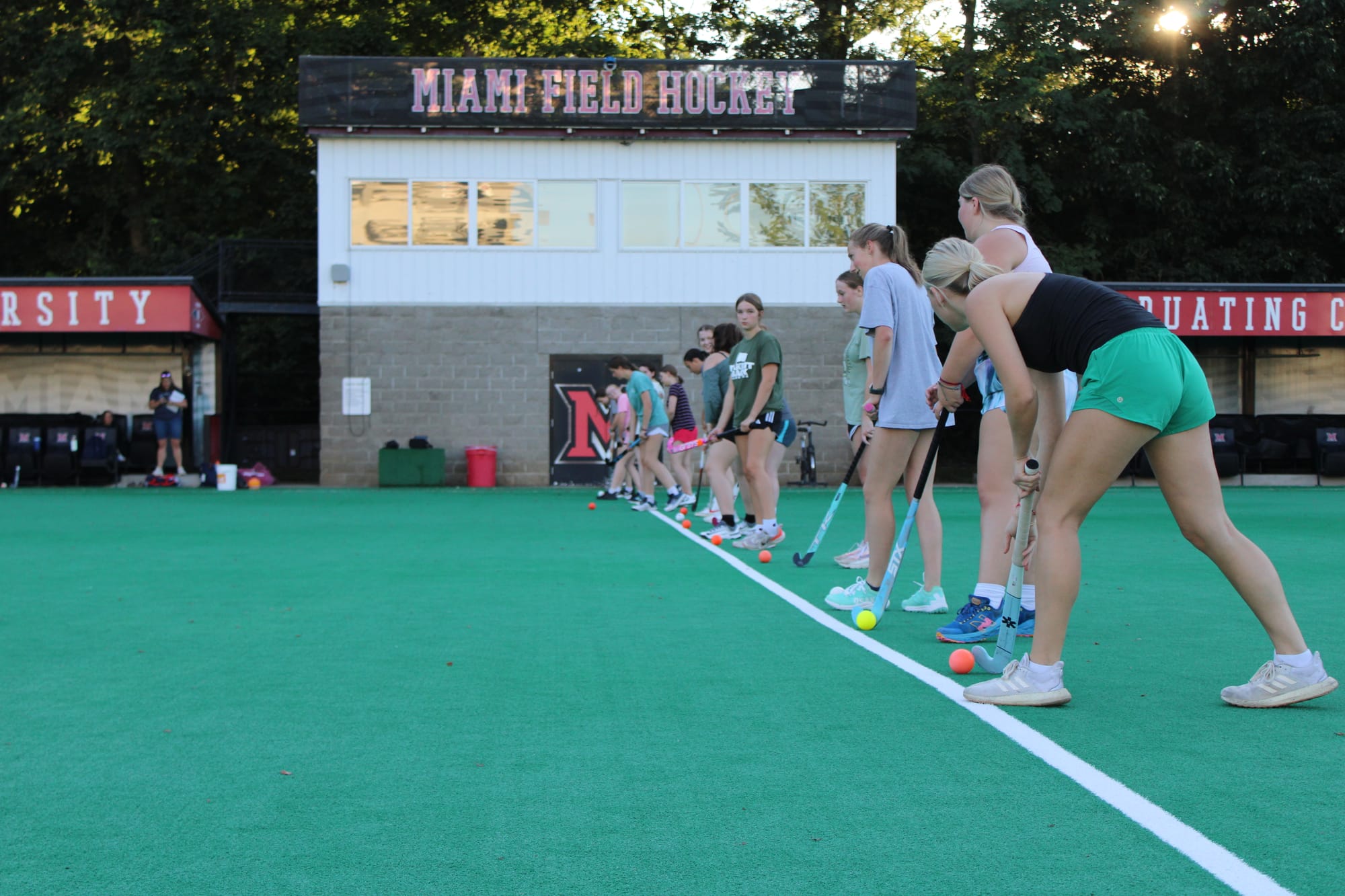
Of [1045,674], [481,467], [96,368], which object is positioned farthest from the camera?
[96,368]

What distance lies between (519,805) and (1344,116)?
3556cm

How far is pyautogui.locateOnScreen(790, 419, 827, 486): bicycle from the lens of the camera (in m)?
24.8

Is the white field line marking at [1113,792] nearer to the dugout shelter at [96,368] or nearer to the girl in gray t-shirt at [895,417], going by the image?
the girl in gray t-shirt at [895,417]

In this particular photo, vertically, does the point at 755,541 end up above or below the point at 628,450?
below

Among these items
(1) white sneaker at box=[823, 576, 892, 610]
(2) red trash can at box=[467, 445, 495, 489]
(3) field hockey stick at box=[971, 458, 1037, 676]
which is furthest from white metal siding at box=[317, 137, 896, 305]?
(3) field hockey stick at box=[971, 458, 1037, 676]

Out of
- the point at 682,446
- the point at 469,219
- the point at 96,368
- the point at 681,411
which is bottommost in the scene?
A: the point at 682,446

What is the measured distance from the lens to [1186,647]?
591cm

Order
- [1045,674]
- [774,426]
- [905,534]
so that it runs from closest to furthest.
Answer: [1045,674], [905,534], [774,426]

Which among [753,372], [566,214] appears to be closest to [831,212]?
[566,214]

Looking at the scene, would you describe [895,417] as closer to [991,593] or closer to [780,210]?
[991,593]

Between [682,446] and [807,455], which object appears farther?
[807,455]

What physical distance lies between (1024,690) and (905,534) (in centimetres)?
200

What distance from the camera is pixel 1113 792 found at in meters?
3.48

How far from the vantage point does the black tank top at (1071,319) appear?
14.2 ft
